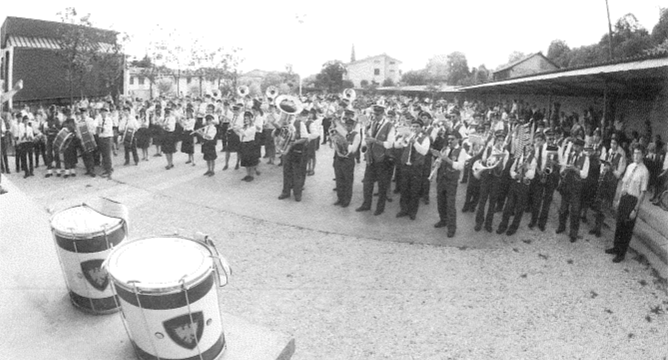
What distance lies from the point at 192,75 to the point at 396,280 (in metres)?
30.8

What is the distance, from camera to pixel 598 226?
8.78 metres

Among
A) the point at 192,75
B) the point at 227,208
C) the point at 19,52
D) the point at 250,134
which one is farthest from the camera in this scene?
the point at 192,75

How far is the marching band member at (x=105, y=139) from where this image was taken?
12391mm

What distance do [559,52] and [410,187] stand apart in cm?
5420

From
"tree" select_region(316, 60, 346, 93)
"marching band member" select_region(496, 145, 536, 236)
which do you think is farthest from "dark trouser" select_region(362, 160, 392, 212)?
"tree" select_region(316, 60, 346, 93)

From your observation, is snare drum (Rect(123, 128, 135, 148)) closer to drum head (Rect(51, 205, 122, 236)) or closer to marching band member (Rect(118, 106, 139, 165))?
marching band member (Rect(118, 106, 139, 165))

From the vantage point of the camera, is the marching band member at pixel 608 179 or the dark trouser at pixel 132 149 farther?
the dark trouser at pixel 132 149

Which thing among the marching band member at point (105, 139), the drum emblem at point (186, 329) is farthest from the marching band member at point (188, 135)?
the drum emblem at point (186, 329)

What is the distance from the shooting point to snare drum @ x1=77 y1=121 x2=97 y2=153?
12109mm

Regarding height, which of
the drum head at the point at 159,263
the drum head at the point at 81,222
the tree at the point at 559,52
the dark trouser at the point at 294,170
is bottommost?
the dark trouser at the point at 294,170

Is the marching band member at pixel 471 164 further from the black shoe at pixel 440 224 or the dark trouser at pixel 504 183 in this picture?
the black shoe at pixel 440 224

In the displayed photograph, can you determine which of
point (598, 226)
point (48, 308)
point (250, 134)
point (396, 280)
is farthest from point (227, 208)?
point (598, 226)

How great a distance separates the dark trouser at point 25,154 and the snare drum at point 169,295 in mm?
11867

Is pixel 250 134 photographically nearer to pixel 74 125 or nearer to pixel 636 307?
pixel 74 125
